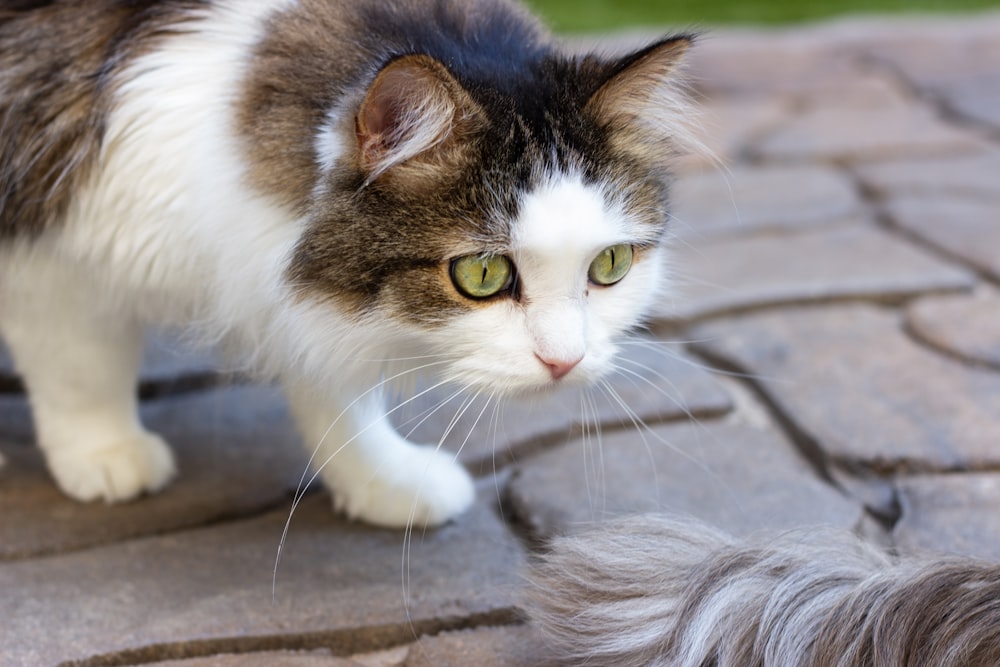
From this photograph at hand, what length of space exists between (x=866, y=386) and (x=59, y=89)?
4.68ft

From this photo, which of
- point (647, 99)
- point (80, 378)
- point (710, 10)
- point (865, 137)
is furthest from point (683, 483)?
point (710, 10)

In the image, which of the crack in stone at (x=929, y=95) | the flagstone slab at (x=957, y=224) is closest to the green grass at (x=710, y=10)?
the crack in stone at (x=929, y=95)

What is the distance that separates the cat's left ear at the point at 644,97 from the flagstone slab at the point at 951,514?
0.63m

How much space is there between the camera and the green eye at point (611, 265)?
134cm

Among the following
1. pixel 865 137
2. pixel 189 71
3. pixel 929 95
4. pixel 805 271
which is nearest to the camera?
pixel 189 71

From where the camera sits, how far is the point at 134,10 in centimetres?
153

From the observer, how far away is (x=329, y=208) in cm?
130

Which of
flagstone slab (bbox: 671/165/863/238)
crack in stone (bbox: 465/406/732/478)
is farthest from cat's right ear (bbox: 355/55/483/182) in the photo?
flagstone slab (bbox: 671/165/863/238)

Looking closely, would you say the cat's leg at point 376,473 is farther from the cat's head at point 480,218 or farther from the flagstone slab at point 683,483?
the cat's head at point 480,218

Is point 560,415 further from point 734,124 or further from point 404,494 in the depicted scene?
point 734,124

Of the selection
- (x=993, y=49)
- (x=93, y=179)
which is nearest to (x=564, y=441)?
(x=93, y=179)

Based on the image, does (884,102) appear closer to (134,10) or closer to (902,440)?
(902,440)

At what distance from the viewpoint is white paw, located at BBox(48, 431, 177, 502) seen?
1.65 m

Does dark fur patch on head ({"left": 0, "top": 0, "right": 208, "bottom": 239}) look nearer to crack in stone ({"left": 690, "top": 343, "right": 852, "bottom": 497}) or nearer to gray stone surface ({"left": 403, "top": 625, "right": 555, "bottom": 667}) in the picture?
gray stone surface ({"left": 403, "top": 625, "right": 555, "bottom": 667})
